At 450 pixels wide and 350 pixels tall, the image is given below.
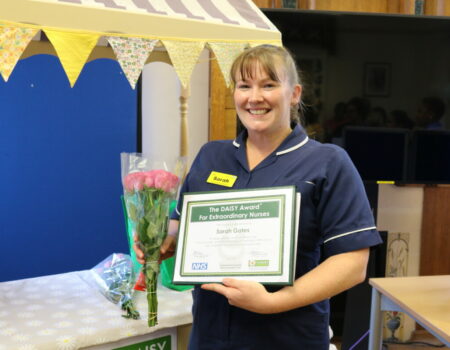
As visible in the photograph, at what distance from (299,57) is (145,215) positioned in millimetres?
1653

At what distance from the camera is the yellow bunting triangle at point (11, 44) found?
1614mm

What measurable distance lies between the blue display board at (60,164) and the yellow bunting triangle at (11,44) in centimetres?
139

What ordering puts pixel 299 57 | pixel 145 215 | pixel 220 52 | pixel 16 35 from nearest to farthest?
pixel 145 215 < pixel 16 35 < pixel 220 52 < pixel 299 57

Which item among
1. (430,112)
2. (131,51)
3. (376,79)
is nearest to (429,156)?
(430,112)

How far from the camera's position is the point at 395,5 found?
10.5 ft

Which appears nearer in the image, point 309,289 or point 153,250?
point 309,289

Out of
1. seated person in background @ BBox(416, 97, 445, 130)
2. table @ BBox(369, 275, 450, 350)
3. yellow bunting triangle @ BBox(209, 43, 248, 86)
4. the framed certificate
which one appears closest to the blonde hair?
the framed certificate

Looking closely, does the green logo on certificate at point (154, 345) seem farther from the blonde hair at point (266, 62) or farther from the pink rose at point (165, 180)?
the blonde hair at point (266, 62)

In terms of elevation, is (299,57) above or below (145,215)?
above

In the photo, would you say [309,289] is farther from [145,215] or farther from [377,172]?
[377,172]

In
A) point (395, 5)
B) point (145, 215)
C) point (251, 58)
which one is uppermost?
point (395, 5)

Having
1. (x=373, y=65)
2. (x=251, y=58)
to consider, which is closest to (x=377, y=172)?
(x=373, y=65)

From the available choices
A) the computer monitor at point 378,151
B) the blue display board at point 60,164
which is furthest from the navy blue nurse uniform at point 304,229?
the blue display board at point 60,164

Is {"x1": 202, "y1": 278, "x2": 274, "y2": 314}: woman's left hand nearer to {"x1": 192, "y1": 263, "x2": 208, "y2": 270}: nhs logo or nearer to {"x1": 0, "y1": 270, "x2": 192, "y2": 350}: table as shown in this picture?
{"x1": 192, "y1": 263, "x2": 208, "y2": 270}: nhs logo
